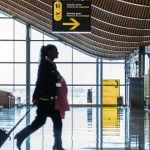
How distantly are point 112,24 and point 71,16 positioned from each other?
12.3m

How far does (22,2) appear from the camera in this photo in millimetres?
31031

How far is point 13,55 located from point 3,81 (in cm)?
251

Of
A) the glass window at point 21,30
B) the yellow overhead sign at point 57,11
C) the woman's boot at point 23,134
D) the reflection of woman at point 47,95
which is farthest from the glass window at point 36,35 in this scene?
the reflection of woman at point 47,95

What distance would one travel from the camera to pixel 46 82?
7.38 meters

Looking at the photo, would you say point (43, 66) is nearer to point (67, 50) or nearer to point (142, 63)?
point (142, 63)

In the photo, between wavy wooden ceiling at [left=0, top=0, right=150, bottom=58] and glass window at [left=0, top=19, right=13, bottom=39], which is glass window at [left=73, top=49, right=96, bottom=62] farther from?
glass window at [left=0, top=19, right=13, bottom=39]


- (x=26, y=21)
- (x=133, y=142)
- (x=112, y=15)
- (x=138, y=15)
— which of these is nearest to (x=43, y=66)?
(x=133, y=142)

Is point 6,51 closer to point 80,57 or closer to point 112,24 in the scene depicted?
point 80,57

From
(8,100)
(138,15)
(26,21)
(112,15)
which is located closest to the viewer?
(138,15)

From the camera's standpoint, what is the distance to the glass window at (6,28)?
42616mm

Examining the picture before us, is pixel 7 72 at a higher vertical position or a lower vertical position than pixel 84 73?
higher

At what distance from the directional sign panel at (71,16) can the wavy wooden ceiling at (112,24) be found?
20.7 ft

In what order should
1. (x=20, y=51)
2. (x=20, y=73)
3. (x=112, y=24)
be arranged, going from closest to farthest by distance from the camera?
(x=112, y=24) < (x=20, y=73) < (x=20, y=51)

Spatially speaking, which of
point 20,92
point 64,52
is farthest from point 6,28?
point 20,92
